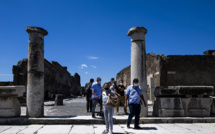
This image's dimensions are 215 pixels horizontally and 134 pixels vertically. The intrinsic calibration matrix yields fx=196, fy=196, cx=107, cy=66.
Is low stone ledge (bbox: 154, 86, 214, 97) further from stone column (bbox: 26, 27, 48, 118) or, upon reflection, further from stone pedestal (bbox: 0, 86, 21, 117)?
stone pedestal (bbox: 0, 86, 21, 117)

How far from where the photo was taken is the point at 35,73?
6.88 meters

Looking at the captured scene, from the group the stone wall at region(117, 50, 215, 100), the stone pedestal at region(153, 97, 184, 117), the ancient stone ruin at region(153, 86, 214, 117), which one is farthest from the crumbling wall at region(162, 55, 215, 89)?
the stone pedestal at region(153, 97, 184, 117)

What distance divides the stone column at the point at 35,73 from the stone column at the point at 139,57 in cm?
330

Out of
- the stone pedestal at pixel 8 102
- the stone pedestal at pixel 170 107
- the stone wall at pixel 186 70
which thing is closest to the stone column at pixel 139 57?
the stone pedestal at pixel 170 107

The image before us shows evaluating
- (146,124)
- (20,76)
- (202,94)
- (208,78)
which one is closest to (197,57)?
(208,78)

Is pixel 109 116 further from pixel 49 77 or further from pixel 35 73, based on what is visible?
pixel 49 77

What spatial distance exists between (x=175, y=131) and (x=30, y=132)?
3.90 meters

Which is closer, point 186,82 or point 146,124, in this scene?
point 146,124

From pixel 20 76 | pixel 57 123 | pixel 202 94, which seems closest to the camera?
pixel 57 123

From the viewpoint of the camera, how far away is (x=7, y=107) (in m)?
6.71

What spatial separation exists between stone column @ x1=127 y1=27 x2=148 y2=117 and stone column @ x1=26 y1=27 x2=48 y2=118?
3.30 m

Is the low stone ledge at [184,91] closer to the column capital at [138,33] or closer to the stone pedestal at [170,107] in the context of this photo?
the stone pedestal at [170,107]

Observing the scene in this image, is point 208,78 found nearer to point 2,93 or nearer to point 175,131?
point 175,131

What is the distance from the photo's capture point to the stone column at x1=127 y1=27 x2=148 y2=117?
6.96 meters
